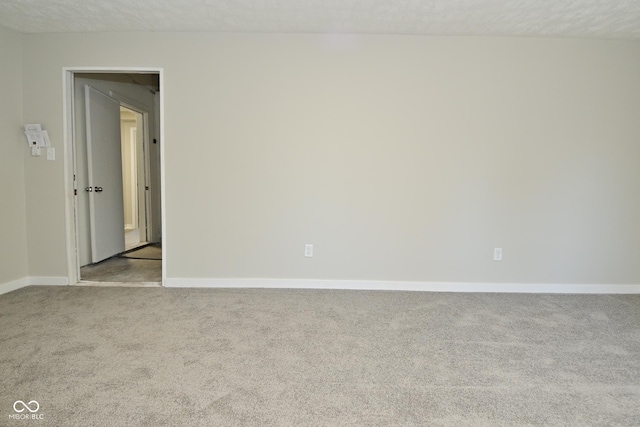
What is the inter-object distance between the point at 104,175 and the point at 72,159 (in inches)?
35.4

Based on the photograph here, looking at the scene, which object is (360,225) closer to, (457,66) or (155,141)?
(457,66)

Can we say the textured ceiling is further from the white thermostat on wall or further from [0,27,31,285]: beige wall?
the white thermostat on wall

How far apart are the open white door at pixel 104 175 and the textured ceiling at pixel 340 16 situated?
1.02 meters

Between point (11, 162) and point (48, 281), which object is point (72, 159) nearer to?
point (11, 162)

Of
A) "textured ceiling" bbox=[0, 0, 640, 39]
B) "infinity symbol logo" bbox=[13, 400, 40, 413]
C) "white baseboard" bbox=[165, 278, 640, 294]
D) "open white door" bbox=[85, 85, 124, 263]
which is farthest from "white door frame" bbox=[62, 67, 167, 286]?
"infinity symbol logo" bbox=[13, 400, 40, 413]

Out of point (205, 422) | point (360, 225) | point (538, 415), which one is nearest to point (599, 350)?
point (538, 415)

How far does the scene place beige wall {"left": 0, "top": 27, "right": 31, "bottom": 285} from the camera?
2.80 metres

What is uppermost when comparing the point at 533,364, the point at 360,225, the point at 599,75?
the point at 599,75

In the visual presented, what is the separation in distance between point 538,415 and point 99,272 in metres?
4.11

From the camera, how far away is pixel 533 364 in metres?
1.85

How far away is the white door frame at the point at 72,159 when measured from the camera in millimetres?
2934

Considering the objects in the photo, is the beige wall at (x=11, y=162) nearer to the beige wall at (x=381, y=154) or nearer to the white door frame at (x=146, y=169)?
the beige wall at (x=381, y=154)

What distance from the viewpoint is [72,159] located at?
9.96 feet

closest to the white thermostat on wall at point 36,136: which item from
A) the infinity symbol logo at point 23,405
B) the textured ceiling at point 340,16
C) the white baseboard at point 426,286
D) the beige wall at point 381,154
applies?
the beige wall at point 381,154
